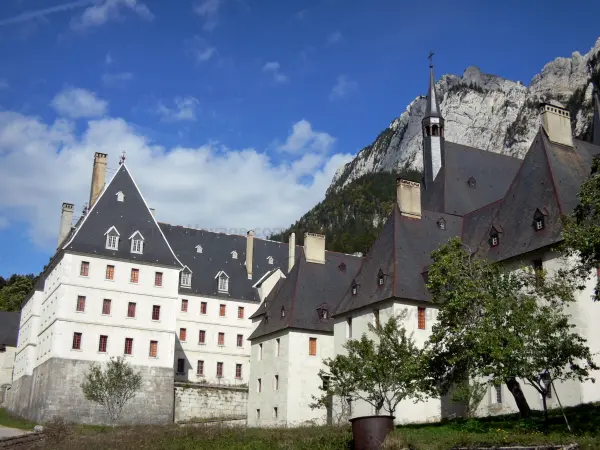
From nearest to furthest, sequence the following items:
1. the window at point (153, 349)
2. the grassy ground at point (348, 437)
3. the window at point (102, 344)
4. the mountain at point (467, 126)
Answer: the grassy ground at point (348, 437), the window at point (102, 344), the window at point (153, 349), the mountain at point (467, 126)

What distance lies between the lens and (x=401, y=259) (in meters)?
41.0

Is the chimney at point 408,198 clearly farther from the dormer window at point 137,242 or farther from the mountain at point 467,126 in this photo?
the mountain at point 467,126

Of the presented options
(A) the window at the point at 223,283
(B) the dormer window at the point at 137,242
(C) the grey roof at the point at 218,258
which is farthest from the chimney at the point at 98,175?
(A) the window at the point at 223,283

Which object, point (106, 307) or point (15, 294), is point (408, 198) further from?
point (15, 294)

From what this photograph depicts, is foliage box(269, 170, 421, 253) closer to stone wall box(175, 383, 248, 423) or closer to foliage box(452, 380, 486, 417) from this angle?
stone wall box(175, 383, 248, 423)

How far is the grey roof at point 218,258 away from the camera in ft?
227

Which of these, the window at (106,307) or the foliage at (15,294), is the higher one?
the foliage at (15,294)

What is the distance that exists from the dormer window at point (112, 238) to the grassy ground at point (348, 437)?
71.0ft

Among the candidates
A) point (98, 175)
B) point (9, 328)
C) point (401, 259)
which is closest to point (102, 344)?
point (98, 175)

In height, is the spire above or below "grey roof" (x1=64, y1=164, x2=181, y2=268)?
above

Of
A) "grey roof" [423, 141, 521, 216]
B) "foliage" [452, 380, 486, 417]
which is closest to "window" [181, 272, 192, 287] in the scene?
"grey roof" [423, 141, 521, 216]

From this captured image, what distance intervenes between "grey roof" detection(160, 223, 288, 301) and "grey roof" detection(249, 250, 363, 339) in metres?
16.6

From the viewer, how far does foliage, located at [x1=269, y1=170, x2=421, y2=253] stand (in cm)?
14362

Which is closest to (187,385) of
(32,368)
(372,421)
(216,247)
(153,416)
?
(153,416)
